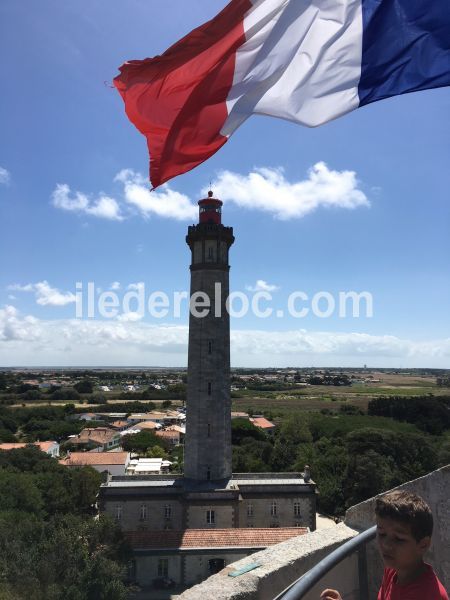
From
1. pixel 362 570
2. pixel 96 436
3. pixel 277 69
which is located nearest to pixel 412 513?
pixel 362 570

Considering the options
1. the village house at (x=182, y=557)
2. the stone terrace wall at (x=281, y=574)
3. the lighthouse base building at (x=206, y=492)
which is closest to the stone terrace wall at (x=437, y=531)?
the stone terrace wall at (x=281, y=574)

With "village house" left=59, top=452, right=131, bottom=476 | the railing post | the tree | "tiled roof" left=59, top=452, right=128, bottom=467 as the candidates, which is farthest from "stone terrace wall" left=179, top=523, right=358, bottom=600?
the tree

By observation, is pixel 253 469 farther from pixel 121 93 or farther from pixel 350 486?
Result: pixel 121 93

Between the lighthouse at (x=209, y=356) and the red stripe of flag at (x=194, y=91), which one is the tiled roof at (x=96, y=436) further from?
the red stripe of flag at (x=194, y=91)

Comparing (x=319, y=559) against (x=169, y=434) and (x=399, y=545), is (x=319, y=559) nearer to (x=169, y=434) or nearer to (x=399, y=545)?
(x=399, y=545)

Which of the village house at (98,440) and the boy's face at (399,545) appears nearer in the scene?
the boy's face at (399,545)

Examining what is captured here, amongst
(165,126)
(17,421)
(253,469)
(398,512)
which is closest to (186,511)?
(253,469)
